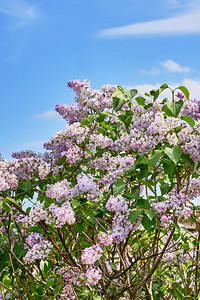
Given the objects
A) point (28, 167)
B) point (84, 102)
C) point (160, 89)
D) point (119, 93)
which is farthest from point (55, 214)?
point (84, 102)

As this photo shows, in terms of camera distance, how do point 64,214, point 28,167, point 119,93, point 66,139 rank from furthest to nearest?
1. point 66,139
2. point 28,167
3. point 119,93
4. point 64,214

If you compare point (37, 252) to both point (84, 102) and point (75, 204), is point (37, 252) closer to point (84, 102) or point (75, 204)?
point (75, 204)

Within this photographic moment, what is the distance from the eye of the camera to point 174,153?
91.7 inches

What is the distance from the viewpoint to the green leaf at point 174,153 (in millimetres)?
2293

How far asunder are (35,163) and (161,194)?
1.03m

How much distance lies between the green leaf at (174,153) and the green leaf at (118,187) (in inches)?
13.7

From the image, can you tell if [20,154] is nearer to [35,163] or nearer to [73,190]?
[35,163]

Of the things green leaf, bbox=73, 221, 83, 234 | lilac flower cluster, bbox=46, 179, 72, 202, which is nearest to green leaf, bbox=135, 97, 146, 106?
lilac flower cluster, bbox=46, 179, 72, 202

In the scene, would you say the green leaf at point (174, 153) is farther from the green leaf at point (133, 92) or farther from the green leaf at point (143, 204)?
the green leaf at point (133, 92)

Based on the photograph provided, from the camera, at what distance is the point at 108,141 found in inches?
122

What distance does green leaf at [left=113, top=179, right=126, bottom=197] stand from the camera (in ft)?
7.92

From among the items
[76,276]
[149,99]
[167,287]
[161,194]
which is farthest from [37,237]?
[167,287]

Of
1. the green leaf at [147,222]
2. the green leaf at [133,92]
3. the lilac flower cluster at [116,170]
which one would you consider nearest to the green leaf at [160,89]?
the green leaf at [133,92]

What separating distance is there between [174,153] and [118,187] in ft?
1.34
